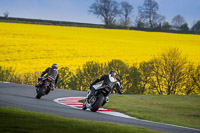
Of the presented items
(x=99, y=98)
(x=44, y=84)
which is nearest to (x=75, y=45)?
(x=44, y=84)

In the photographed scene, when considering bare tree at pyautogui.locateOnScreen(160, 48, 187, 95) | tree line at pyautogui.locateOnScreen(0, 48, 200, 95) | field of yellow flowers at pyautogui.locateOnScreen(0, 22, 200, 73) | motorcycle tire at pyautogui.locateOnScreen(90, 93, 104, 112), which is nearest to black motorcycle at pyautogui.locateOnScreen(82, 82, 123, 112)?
motorcycle tire at pyautogui.locateOnScreen(90, 93, 104, 112)

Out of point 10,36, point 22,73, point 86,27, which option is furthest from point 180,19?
point 22,73

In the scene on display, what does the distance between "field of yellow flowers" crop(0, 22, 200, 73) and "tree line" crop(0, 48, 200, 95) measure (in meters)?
2.85

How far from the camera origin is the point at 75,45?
4462cm

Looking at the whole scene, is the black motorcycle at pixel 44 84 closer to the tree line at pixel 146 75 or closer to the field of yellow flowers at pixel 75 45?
the tree line at pixel 146 75

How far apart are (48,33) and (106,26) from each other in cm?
1437

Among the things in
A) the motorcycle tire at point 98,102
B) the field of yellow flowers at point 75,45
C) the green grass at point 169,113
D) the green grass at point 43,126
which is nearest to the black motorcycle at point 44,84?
the green grass at point 169,113

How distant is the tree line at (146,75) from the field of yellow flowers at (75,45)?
2855 mm

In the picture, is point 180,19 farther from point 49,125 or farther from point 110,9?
point 49,125

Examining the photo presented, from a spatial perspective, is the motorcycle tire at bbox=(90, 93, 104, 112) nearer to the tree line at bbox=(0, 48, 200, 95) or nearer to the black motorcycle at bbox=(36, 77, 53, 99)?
the black motorcycle at bbox=(36, 77, 53, 99)

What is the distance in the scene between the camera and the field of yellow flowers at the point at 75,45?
120ft

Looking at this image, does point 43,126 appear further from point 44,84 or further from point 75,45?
point 75,45

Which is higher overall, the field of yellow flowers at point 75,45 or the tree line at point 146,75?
the field of yellow flowers at point 75,45

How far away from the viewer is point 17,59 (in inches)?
1401
